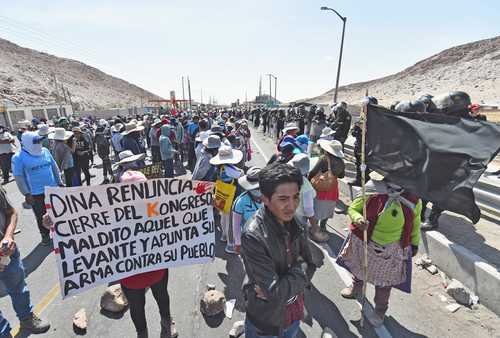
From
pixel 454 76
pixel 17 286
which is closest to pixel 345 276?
pixel 17 286

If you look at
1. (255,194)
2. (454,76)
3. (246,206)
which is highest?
(454,76)

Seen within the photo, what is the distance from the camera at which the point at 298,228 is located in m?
2.12

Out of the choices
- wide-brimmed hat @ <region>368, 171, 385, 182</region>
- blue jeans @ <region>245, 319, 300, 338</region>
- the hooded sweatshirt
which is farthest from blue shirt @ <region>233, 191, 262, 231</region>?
the hooded sweatshirt

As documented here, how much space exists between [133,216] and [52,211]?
27.4 inches

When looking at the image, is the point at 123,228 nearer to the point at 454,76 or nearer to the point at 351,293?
the point at 351,293

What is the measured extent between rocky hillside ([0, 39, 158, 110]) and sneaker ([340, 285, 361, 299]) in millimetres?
50550

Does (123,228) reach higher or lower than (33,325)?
higher

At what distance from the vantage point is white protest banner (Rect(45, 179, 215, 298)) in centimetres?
276

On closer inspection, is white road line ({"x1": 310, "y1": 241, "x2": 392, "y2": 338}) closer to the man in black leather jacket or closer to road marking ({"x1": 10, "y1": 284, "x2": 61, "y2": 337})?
the man in black leather jacket

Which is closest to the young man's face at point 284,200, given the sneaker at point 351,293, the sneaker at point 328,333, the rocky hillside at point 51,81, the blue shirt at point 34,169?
the sneaker at point 328,333

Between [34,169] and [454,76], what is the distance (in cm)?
7391

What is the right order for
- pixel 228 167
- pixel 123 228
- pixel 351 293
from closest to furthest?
1. pixel 123 228
2. pixel 351 293
3. pixel 228 167

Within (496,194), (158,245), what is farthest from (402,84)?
(158,245)

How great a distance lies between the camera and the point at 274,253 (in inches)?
75.7
